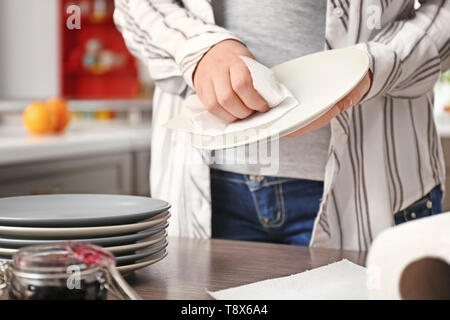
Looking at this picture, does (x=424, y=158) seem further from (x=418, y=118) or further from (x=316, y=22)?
(x=316, y=22)

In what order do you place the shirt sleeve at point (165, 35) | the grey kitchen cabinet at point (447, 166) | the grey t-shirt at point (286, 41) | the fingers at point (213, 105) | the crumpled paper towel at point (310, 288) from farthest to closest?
1. the grey kitchen cabinet at point (447, 166)
2. the grey t-shirt at point (286, 41)
3. the shirt sleeve at point (165, 35)
4. the fingers at point (213, 105)
5. the crumpled paper towel at point (310, 288)

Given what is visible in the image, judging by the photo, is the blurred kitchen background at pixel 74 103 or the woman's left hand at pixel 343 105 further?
the blurred kitchen background at pixel 74 103

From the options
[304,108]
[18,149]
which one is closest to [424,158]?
[304,108]

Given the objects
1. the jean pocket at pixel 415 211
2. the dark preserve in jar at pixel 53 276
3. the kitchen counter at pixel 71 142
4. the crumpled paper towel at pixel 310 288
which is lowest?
the kitchen counter at pixel 71 142

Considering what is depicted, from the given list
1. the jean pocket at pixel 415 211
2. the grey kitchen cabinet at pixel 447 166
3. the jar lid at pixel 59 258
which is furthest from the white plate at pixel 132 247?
the grey kitchen cabinet at pixel 447 166

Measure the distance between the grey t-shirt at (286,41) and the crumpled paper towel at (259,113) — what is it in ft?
0.82

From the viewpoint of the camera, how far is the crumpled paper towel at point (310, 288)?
0.53m

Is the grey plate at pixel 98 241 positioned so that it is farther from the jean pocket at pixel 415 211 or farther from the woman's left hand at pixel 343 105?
the jean pocket at pixel 415 211

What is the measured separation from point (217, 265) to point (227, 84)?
205 millimetres

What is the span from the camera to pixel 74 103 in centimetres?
360

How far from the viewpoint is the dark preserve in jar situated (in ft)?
1.44

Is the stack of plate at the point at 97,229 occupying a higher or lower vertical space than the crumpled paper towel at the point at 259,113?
lower

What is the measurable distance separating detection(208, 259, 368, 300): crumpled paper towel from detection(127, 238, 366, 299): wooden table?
35 millimetres

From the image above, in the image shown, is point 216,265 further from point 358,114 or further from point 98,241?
point 358,114
